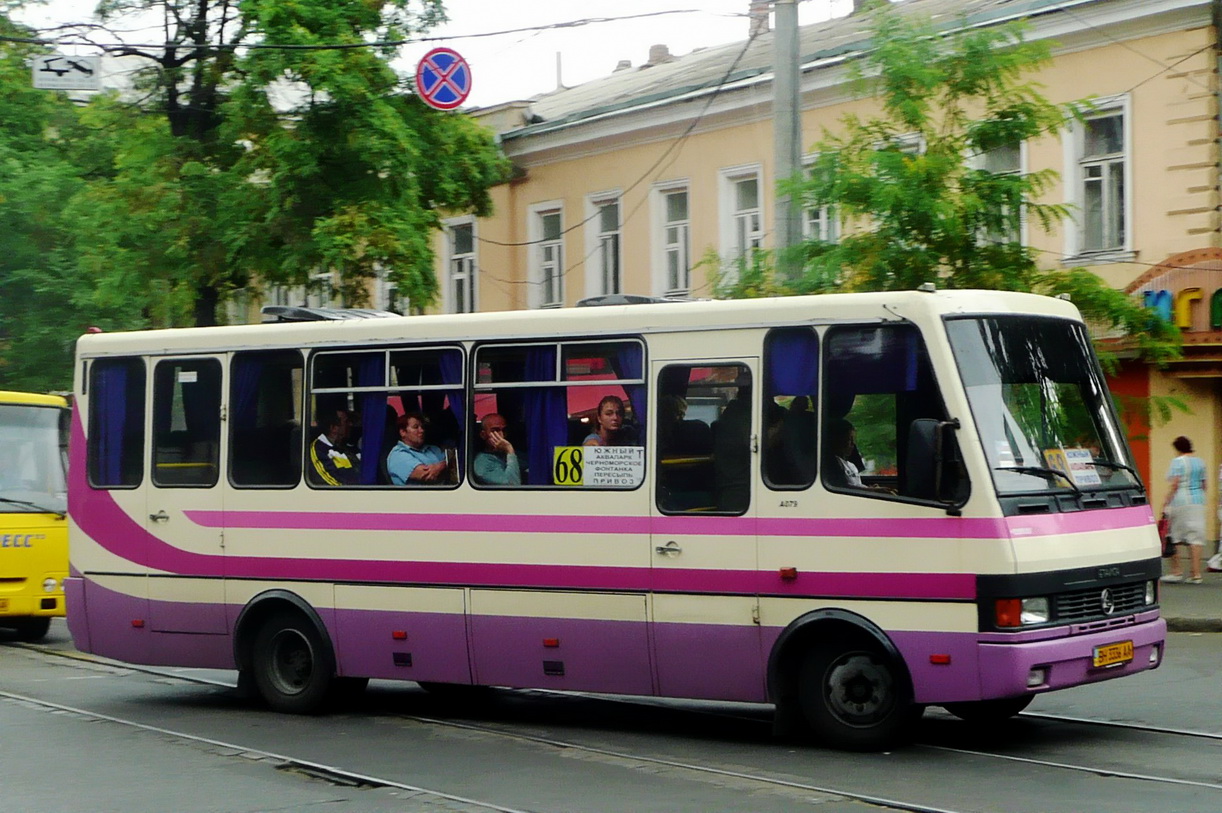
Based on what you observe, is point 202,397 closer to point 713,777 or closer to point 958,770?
point 713,777

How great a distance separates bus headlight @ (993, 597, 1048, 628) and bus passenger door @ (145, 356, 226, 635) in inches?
218

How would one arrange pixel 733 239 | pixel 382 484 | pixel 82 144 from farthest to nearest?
pixel 82 144 < pixel 733 239 < pixel 382 484

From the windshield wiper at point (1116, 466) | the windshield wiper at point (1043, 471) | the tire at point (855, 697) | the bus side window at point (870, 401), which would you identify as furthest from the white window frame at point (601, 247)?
the windshield wiper at point (1043, 471)

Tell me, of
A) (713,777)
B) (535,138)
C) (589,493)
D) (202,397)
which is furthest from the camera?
(535,138)

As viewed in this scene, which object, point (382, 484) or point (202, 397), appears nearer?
point (382, 484)

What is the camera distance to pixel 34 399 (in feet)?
60.1

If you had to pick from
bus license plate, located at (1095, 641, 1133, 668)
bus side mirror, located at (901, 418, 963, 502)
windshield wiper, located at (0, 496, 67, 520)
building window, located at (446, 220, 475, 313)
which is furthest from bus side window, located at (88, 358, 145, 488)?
building window, located at (446, 220, 475, 313)

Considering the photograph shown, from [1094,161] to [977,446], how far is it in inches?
570

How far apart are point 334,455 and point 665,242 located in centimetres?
1821

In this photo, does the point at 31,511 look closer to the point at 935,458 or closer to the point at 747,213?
the point at 935,458

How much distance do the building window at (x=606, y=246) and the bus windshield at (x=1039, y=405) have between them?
20.2 metres

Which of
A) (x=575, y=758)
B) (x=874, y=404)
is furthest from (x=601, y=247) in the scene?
(x=575, y=758)

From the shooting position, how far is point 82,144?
110 ft

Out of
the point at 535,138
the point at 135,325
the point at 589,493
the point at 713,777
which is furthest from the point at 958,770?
the point at 135,325
